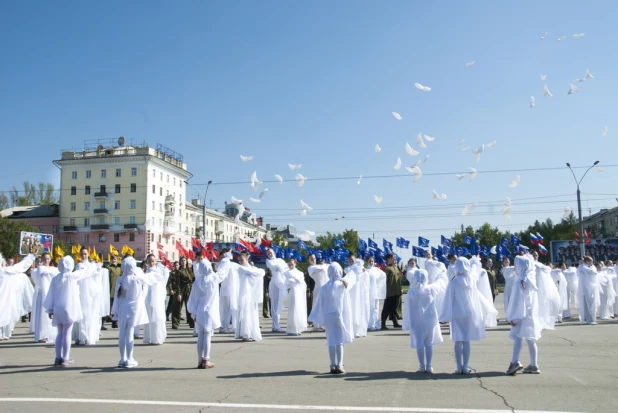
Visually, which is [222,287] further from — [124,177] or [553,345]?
[124,177]

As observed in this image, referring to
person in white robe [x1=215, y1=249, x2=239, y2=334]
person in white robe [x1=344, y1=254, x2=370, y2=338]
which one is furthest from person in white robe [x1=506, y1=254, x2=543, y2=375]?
person in white robe [x1=215, y1=249, x2=239, y2=334]

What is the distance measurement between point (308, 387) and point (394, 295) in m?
9.00

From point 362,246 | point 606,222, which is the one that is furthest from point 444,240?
point 606,222

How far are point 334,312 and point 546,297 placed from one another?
7838mm

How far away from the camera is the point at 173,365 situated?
9969 mm

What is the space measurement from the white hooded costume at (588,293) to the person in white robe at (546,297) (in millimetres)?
2983

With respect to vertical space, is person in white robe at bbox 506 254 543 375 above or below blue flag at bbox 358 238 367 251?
below

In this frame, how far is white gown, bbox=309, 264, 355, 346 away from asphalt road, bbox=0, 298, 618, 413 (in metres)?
0.62

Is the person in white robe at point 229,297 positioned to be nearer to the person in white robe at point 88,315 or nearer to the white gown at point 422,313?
the person in white robe at point 88,315

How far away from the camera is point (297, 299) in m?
15.1

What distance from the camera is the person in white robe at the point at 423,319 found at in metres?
8.87

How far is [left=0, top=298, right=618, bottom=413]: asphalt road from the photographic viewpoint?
6.82m

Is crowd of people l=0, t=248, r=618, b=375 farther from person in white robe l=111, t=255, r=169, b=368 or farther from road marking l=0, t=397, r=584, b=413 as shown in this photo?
road marking l=0, t=397, r=584, b=413

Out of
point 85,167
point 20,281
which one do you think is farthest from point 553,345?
point 85,167
